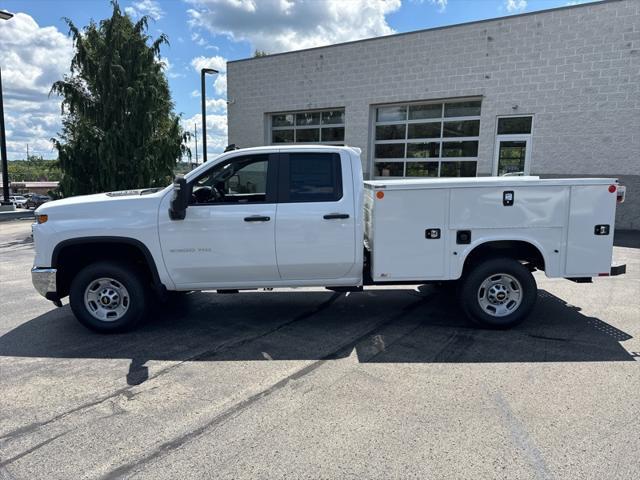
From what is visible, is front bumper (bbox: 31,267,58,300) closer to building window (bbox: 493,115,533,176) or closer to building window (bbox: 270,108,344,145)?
building window (bbox: 493,115,533,176)

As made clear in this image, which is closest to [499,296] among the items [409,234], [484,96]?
[409,234]

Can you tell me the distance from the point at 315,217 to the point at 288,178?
54 centimetres

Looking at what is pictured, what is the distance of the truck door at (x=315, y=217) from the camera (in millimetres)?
5160

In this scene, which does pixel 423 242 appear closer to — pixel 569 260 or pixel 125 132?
pixel 569 260

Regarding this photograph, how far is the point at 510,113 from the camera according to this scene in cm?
1438

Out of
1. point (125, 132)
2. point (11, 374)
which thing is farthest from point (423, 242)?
point (125, 132)

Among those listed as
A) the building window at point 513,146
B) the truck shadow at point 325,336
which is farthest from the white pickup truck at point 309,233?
the building window at point 513,146

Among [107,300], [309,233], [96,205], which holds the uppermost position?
[96,205]

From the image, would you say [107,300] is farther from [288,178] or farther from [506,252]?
[506,252]

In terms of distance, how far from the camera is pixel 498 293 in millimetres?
5453

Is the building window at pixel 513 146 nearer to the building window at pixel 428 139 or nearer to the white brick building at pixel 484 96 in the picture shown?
the white brick building at pixel 484 96

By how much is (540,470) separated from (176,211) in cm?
395

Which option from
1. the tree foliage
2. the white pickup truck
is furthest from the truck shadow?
the tree foliage

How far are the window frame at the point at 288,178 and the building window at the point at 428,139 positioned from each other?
11.1 meters
